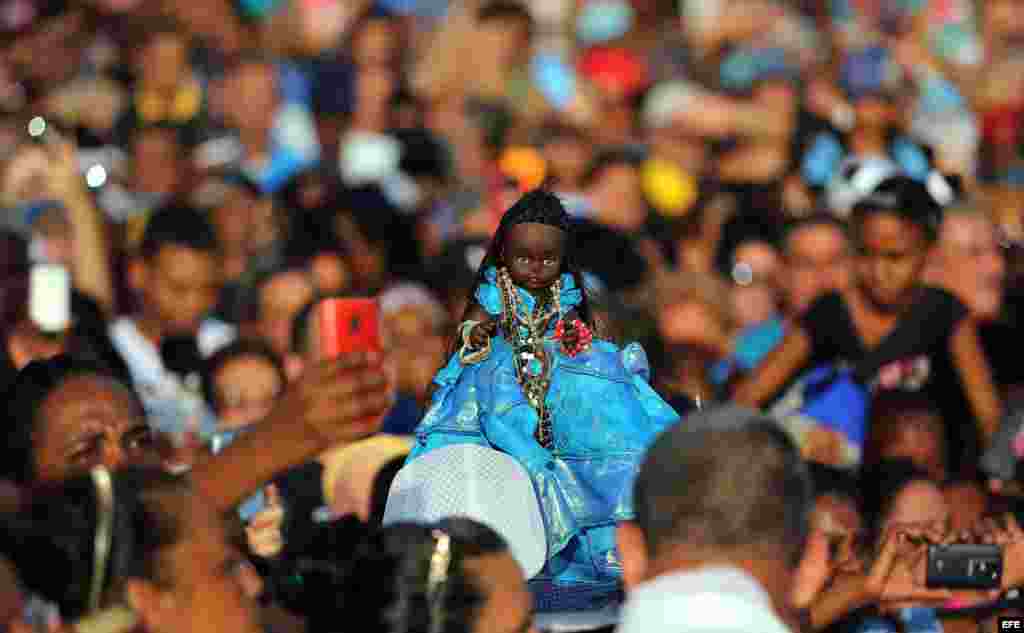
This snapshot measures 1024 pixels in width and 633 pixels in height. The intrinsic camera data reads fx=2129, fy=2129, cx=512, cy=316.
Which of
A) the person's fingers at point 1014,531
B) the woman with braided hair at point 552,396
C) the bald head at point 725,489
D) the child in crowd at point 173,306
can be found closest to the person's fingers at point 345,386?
the bald head at point 725,489

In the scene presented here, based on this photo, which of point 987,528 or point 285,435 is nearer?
point 285,435

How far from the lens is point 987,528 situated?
475 centimetres

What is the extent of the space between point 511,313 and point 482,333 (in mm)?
96

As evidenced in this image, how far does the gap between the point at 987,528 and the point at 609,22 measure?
322 inches

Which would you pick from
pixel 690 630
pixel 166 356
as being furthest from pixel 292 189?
pixel 690 630

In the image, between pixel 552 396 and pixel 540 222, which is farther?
pixel 540 222

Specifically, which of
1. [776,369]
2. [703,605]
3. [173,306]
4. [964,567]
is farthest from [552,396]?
[173,306]

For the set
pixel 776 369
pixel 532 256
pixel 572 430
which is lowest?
pixel 572 430

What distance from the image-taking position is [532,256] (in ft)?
17.6

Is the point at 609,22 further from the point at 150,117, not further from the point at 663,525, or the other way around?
the point at 663,525

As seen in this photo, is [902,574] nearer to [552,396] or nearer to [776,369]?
[552,396]

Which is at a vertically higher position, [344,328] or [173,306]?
[173,306]

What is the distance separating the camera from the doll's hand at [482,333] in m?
5.26

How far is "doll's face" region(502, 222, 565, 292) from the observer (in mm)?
5363
